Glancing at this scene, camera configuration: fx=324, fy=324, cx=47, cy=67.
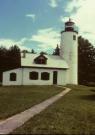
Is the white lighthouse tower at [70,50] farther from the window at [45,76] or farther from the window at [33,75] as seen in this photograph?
the window at [33,75]

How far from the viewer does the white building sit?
48.8 meters

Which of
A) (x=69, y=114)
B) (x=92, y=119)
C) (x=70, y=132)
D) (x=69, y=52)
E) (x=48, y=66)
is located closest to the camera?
(x=70, y=132)

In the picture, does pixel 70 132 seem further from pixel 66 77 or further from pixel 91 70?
pixel 91 70

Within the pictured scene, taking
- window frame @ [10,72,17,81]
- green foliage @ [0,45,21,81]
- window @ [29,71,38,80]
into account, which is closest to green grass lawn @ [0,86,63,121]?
window frame @ [10,72,17,81]

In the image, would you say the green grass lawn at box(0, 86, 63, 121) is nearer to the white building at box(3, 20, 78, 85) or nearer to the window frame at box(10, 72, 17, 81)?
the window frame at box(10, 72, 17, 81)

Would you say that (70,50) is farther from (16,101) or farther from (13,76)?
(16,101)

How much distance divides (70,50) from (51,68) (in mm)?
5565

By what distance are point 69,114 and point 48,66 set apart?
112ft

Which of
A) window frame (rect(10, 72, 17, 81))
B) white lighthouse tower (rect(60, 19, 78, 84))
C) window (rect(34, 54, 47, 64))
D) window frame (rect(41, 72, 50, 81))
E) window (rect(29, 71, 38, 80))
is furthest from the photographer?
white lighthouse tower (rect(60, 19, 78, 84))

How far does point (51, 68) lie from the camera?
166ft

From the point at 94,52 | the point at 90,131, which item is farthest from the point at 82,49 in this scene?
the point at 90,131

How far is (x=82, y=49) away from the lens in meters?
72.8

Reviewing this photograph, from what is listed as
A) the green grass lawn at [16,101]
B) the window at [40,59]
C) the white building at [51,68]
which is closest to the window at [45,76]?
the white building at [51,68]

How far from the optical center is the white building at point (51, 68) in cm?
4884
